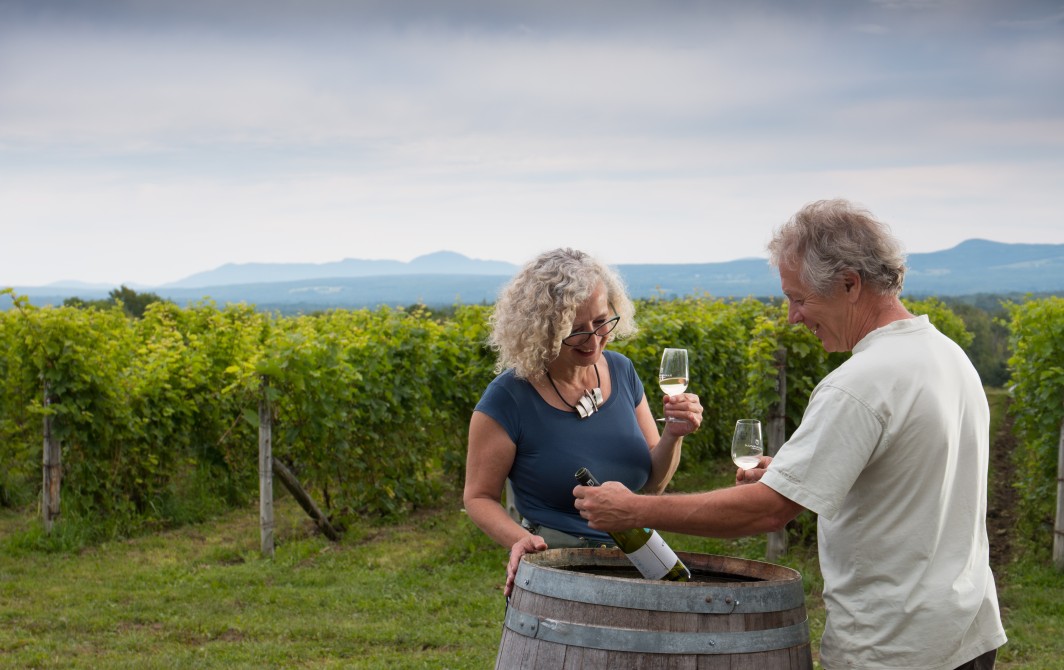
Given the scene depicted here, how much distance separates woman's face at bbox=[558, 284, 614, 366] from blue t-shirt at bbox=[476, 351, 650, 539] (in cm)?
15

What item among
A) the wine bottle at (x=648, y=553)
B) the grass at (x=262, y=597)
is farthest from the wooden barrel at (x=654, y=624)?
the grass at (x=262, y=597)

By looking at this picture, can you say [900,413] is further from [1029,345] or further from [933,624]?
[1029,345]

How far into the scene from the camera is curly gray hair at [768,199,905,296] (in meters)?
A: 2.39

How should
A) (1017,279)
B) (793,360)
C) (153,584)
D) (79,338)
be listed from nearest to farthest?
(153,584)
(793,360)
(79,338)
(1017,279)

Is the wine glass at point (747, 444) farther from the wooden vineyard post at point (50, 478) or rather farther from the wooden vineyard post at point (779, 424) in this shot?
the wooden vineyard post at point (50, 478)

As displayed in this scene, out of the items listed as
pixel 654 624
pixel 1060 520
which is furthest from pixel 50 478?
pixel 1060 520

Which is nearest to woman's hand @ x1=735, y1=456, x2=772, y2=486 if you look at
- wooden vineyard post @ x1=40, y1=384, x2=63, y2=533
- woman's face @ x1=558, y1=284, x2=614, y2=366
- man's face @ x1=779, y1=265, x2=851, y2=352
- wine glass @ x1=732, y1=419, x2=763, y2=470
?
wine glass @ x1=732, y1=419, x2=763, y2=470

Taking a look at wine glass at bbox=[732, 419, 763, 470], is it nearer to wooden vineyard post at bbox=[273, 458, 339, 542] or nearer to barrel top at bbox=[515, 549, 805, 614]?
barrel top at bbox=[515, 549, 805, 614]

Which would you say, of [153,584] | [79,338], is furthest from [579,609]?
[79,338]

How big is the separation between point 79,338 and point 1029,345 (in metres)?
7.61

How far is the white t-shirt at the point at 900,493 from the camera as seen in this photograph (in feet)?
7.34

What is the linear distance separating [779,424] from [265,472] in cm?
398

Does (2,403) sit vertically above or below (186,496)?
above

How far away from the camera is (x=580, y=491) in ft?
8.36
